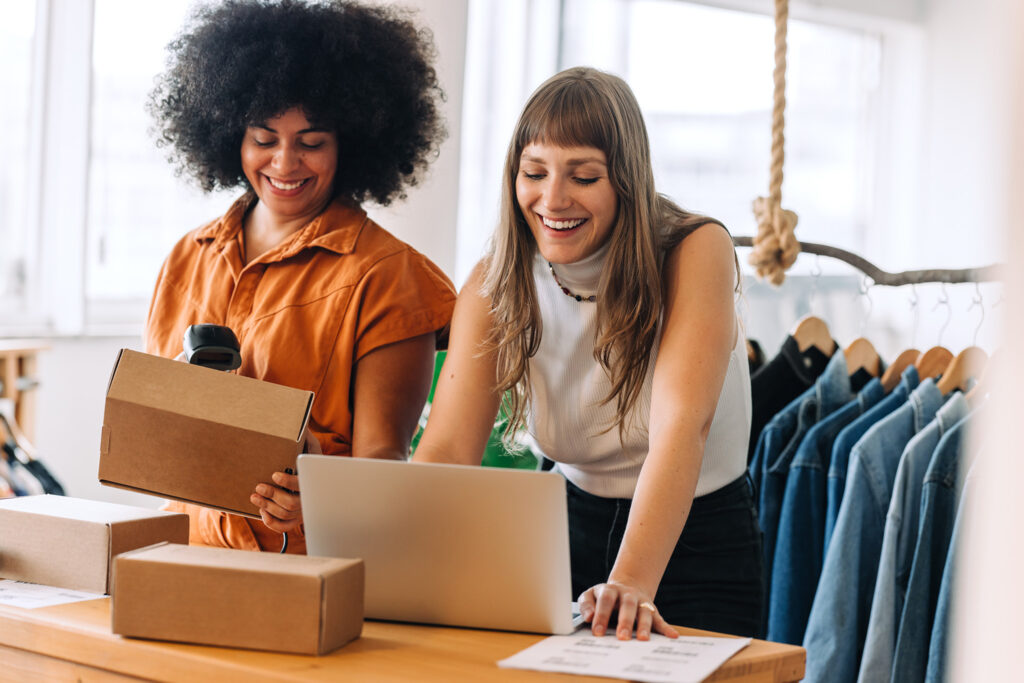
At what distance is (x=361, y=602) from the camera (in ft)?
3.82

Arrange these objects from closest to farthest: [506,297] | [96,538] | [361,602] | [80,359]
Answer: [361,602] < [96,538] < [506,297] < [80,359]

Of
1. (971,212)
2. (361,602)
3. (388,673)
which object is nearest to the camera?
(388,673)

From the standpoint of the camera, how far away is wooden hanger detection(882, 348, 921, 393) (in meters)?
2.27

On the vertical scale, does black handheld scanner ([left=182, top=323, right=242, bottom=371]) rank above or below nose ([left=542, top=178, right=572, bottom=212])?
below

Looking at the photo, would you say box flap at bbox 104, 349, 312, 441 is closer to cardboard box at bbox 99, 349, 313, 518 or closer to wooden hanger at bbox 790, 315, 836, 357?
cardboard box at bbox 99, 349, 313, 518

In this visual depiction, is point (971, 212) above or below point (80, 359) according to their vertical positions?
above

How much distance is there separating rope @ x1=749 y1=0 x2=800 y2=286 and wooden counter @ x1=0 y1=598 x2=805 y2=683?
1.17 meters

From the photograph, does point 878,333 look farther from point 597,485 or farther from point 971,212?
point 597,485

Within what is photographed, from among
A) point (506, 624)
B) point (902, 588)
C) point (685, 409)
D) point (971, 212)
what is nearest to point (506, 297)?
point (685, 409)

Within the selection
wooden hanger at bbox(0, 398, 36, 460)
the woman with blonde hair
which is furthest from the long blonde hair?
wooden hanger at bbox(0, 398, 36, 460)

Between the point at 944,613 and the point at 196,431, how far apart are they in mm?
1226

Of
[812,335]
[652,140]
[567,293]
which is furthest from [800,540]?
[652,140]

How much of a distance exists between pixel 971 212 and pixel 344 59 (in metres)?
3.36

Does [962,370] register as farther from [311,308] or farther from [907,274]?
[311,308]
